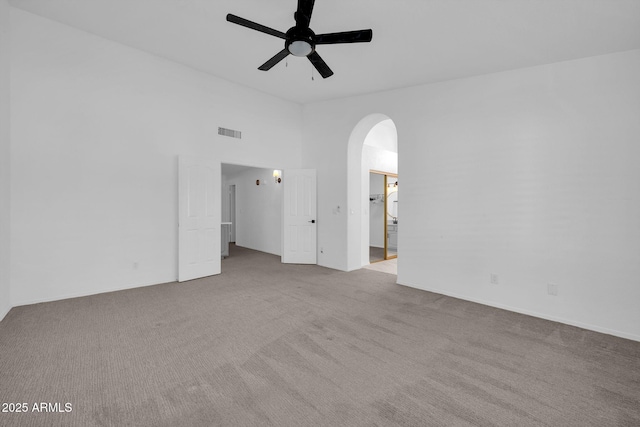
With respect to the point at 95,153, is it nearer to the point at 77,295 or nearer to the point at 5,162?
the point at 5,162

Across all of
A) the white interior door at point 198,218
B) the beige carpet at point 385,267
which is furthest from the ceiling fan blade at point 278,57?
the beige carpet at point 385,267

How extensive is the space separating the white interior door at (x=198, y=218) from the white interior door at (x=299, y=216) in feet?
5.15

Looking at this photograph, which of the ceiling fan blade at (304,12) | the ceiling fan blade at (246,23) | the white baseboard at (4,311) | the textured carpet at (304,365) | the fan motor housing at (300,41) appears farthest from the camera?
the white baseboard at (4,311)

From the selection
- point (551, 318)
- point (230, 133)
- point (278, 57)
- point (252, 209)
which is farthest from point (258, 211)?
point (551, 318)

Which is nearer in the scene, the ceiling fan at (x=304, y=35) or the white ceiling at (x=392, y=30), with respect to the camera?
the ceiling fan at (x=304, y=35)

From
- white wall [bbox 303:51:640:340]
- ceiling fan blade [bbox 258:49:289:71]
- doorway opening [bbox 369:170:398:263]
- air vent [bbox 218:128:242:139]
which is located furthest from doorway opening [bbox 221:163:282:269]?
ceiling fan blade [bbox 258:49:289:71]

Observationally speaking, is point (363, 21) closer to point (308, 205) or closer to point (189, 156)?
point (189, 156)

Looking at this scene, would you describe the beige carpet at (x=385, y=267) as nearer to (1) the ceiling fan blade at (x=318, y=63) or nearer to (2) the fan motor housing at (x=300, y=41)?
(1) the ceiling fan blade at (x=318, y=63)

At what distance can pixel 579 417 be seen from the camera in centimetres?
183

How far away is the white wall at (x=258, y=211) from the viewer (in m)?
7.54

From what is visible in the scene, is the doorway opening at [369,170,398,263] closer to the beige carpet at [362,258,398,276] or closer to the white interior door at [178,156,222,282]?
the beige carpet at [362,258,398,276]

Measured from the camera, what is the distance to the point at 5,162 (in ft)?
10.6

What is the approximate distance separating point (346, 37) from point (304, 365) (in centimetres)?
290

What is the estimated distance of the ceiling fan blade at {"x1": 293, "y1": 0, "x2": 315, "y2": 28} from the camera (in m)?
2.26
